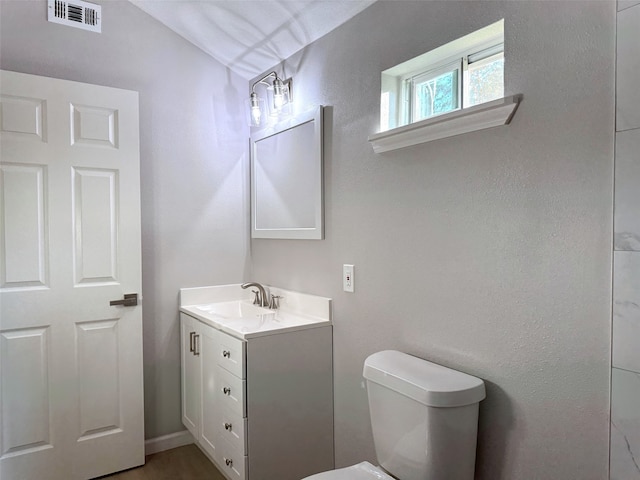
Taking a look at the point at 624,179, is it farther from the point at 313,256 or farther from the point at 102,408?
the point at 102,408

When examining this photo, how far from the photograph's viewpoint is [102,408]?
2.27 metres

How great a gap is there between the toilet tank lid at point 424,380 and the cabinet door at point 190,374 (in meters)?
1.17

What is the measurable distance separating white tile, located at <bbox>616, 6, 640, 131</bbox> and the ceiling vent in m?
2.39

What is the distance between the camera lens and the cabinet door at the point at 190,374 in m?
2.37

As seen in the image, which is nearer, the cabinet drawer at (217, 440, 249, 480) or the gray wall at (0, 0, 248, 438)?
the cabinet drawer at (217, 440, 249, 480)

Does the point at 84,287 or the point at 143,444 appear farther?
the point at 143,444

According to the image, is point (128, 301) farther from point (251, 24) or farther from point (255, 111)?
point (251, 24)

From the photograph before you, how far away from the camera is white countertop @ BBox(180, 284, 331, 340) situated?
6.60ft

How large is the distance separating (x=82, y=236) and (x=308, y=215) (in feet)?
3.83

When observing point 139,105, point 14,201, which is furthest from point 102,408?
point 139,105

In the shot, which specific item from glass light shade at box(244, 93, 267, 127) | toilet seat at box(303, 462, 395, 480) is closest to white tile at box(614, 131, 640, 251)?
toilet seat at box(303, 462, 395, 480)

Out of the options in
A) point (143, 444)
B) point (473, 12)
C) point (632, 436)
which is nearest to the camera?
point (632, 436)

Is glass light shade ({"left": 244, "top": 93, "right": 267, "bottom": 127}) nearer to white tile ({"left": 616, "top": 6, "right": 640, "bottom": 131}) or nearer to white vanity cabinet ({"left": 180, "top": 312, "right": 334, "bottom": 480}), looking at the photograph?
white vanity cabinet ({"left": 180, "top": 312, "right": 334, "bottom": 480})

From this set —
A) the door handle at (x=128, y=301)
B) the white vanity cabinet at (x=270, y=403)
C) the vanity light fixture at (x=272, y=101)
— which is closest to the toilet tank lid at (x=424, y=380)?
the white vanity cabinet at (x=270, y=403)
